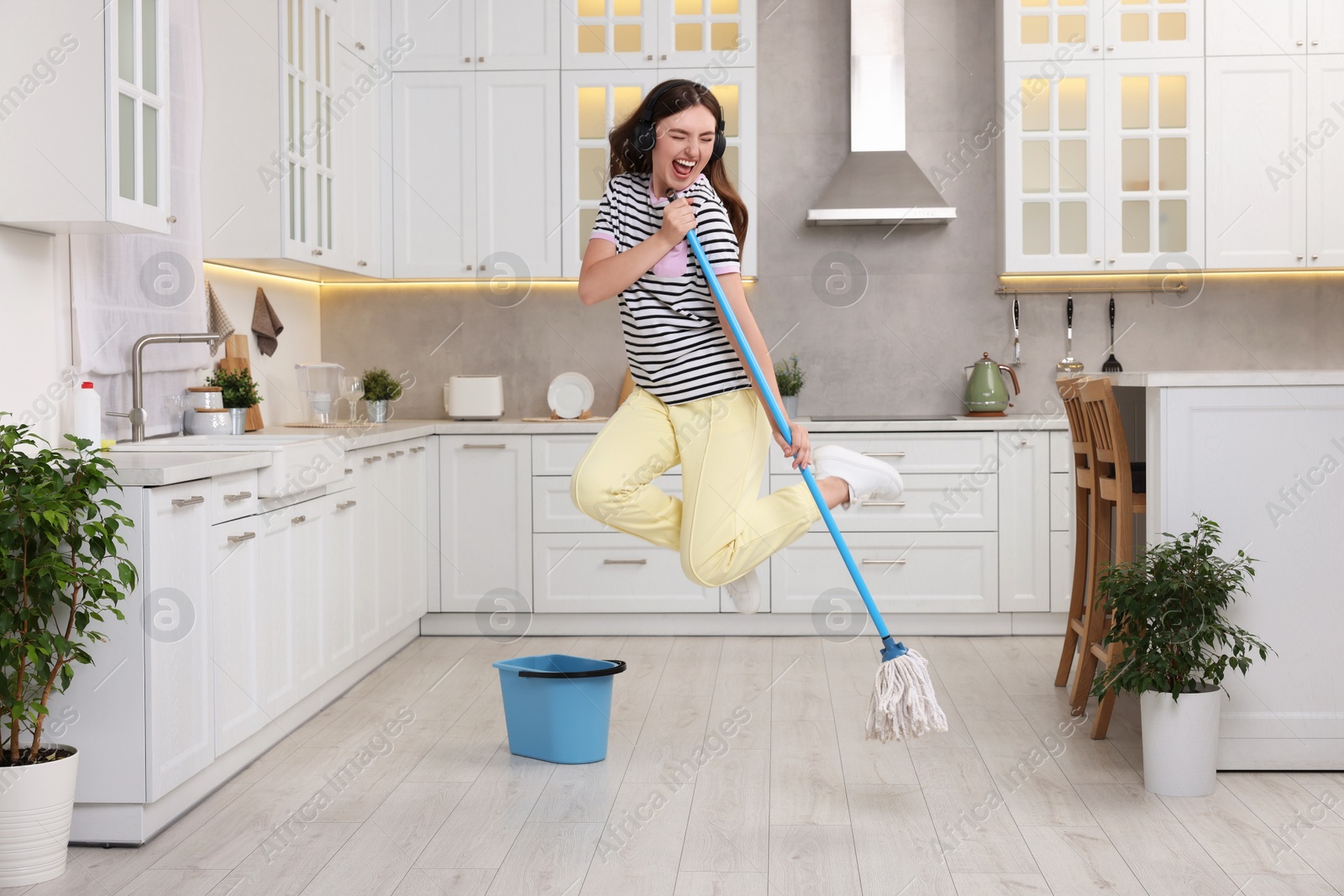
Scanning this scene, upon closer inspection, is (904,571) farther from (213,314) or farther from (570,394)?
(213,314)

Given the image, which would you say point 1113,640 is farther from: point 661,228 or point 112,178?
point 112,178

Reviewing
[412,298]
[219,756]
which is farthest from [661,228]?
[412,298]

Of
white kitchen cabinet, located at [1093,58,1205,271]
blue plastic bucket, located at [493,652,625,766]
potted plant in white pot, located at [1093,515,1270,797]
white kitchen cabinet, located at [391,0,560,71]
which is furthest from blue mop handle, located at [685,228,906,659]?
white kitchen cabinet, located at [1093,58,1205,271]

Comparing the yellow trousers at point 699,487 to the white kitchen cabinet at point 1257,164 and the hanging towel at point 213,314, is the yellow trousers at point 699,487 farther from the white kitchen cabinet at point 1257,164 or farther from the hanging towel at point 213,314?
the white kitchen cabinet at point 1257,164

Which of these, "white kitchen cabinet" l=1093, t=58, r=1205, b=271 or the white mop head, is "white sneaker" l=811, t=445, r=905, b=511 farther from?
"white kitchen cabinet" l=1093, t=58, r=1205, b=271

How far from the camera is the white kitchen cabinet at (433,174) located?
15.3ft

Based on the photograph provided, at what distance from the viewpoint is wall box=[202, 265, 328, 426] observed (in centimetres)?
411

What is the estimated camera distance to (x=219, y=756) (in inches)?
107

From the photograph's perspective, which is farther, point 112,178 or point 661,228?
point 112,178

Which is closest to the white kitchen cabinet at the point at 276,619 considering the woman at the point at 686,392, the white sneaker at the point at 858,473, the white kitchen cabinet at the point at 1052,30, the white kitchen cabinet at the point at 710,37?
the woman at the point at 686,392

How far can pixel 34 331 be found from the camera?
2.85 m

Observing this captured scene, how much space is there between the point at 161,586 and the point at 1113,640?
206 cm

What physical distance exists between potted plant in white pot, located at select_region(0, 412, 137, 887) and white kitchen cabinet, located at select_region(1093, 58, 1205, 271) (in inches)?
147

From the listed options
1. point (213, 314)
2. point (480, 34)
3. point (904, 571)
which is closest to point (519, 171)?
point (480, 34)
